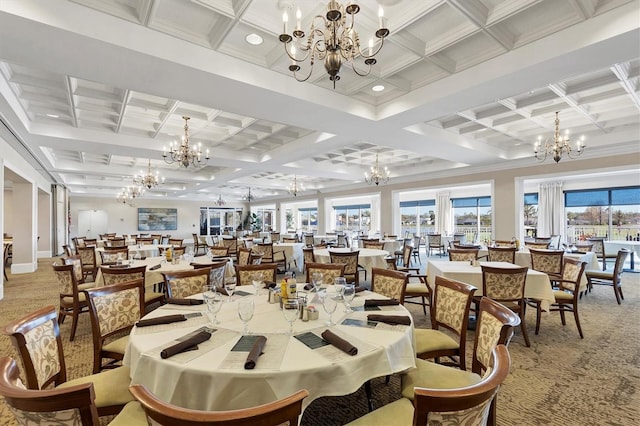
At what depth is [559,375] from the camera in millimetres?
2826

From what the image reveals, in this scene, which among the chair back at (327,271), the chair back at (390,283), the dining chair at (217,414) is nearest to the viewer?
the dining chair at (217,414)

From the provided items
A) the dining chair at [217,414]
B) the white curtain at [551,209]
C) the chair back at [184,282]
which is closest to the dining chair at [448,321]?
the dining chair at [217,414]

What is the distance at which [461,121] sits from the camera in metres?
6.28

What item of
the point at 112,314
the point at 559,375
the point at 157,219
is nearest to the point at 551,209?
the point at 559,375

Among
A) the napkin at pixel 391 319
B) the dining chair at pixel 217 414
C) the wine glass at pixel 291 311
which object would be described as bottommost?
the napkin at pixel 391 319

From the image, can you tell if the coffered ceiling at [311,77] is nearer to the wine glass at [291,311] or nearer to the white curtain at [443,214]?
the wine glass at [291,311]

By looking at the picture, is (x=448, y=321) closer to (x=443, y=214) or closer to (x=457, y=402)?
(x=457, y=402)

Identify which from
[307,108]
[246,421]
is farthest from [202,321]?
[307,108]

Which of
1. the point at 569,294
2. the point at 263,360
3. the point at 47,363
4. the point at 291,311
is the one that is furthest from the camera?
the point at 569,294

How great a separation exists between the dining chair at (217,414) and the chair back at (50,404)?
0.85ft

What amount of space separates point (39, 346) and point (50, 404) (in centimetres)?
97

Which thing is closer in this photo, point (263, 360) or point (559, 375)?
point (263, 360)

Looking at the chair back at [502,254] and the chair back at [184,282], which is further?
the chair back at [502,254]

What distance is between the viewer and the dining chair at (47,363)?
4.94 ft
